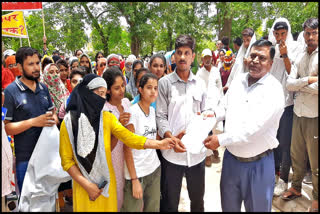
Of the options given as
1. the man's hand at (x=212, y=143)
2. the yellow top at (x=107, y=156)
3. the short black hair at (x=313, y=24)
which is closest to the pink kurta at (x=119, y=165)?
the yellow top at (x=107, y=156)

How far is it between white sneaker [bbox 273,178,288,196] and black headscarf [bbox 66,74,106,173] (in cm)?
267

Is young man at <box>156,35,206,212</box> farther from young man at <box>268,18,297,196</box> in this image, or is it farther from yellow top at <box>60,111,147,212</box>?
young man at <box>268,18,297,196</box>

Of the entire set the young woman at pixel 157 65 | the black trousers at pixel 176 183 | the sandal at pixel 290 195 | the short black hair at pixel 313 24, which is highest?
the short black hair at pixel 313 24

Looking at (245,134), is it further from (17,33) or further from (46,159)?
(17,33)

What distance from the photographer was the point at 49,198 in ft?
7.38

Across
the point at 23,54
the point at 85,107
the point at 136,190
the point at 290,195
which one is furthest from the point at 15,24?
the point at 290,195

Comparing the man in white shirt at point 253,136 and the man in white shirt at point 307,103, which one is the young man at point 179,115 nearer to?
the man in white shirt at point 253,136

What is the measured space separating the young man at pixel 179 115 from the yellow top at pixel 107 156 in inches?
16.9

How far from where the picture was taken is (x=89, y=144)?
1846 mm

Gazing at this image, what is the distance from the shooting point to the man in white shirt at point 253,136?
184cm

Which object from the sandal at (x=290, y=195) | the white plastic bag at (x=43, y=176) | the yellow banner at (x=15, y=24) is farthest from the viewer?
the yellow banner at (x=15, y=24)

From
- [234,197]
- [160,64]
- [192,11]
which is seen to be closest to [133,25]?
[192,11]

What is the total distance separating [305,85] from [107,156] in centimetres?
226

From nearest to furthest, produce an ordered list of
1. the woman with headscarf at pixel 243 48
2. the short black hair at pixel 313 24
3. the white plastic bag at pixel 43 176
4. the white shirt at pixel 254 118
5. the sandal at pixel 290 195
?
the white shirt at pixel 254 118, the white plastic bag at pixel 43 176, the short black hair at pixel 313 24, the sandal at pixel 290 195, the woman with headscarf at pixel 243 48
